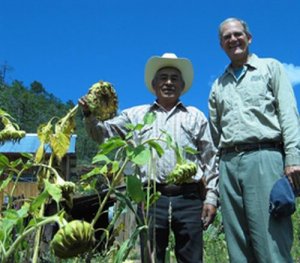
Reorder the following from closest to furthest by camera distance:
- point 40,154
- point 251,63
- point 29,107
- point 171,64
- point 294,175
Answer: point 40,154 < point 294,175 < point 251,63 < point 171,64 < point 29,107

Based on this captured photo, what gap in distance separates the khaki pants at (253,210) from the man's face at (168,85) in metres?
0.47

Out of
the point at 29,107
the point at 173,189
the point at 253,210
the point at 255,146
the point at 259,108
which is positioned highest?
the point at 29,107

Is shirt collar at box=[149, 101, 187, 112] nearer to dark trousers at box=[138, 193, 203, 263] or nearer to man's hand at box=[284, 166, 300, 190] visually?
dark trousers at box=[138, 193, 203, 263]

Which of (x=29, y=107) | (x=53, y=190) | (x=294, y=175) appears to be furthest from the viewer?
(x=29, y=107)

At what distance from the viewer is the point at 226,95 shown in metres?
2.69

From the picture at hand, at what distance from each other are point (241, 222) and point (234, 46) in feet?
2.89

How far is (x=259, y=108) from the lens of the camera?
100 inches

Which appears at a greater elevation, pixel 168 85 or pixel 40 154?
→ pixel 168 85

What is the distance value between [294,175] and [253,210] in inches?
10.0

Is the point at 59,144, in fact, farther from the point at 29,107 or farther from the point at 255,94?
the point at 29,107

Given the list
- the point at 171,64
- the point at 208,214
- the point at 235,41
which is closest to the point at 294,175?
the point at 208,214

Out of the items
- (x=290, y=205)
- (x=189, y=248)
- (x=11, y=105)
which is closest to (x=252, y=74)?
(x=290, y=205)

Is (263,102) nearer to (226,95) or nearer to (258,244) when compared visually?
(226,95)

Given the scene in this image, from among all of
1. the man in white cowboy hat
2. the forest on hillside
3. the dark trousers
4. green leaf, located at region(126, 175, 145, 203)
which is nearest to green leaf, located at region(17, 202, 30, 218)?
green leaf, located at region(126, 175, 145, 203)
